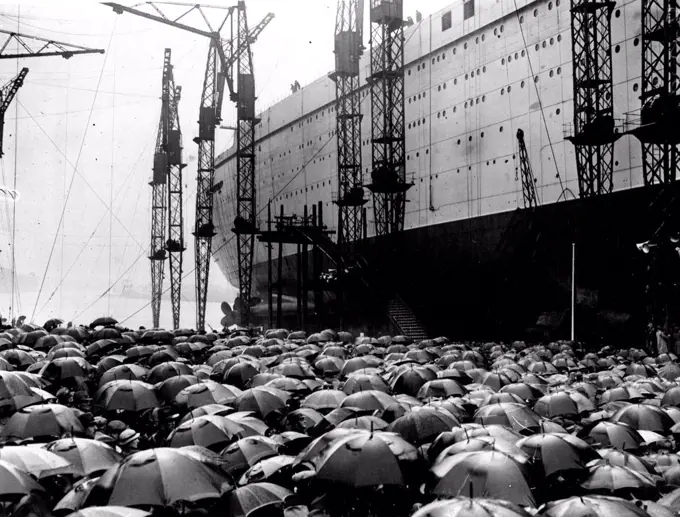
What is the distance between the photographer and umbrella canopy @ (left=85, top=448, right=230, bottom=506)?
5.30 meters

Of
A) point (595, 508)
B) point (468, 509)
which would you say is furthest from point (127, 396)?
point (595, 508)

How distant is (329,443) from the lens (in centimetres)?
631

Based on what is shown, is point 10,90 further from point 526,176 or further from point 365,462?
point 365,462

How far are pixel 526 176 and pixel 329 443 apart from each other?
22.8 meters

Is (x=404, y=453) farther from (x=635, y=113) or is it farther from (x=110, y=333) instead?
(x=635, y=113)

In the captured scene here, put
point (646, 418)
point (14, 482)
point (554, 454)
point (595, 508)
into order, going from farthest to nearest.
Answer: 1. point (646, 418)
2. point (554, 454)
3. point (14, 482)
4. point (595, 508)

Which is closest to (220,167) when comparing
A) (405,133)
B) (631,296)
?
(405,133)

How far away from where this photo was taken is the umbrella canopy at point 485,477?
5477 millimetres

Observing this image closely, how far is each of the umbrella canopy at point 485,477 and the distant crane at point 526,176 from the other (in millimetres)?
22364

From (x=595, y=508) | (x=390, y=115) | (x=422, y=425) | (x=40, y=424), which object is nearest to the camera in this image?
(x=595, y=508)

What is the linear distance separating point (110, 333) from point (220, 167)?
51594 millimetres

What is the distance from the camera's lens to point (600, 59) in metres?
27.1

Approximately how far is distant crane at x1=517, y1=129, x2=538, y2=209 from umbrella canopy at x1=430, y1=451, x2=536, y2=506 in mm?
22364

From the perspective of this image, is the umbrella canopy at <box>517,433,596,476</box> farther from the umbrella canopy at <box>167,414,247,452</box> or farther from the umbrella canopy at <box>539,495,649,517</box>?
the umbrella canopy at <box>167,414,247,452</box>
